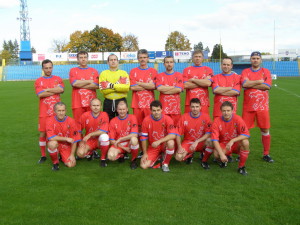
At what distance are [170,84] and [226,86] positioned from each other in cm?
99

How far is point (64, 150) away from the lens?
5.00m

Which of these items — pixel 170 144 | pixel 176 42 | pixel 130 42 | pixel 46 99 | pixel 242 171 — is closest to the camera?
pixel 242 171

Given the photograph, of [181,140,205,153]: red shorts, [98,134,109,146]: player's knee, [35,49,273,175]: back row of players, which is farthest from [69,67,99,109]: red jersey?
[181,140,205,153]: red shorts

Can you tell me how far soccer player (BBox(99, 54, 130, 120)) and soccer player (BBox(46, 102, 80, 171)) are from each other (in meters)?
0.74

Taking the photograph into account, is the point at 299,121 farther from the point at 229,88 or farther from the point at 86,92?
the point at 86,92

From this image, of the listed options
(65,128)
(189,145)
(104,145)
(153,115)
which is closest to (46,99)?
(65,128)

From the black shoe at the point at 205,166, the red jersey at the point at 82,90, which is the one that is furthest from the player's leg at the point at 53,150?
the black shoe at the point at 205,166

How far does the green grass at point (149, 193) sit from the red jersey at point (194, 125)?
535 millimetres

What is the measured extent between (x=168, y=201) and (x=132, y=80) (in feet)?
8.48

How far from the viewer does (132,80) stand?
17.5 ft

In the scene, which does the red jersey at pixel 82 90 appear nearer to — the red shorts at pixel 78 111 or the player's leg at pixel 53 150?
the red shorts at pixel 78 111

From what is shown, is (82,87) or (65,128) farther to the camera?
(82,87)

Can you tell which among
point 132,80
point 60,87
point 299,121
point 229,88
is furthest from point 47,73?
point 299,121

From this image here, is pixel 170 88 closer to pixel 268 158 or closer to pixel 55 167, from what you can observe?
pixel 268 158
